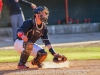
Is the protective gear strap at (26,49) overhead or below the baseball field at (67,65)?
overhead

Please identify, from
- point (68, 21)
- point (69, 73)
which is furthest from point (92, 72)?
point (68, 21)

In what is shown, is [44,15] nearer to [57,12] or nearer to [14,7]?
[14,7]

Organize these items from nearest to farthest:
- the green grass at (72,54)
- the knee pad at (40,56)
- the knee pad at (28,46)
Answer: the knee pad at (28,46) < the knee pad at (40,56) < the green grass at (72,54)

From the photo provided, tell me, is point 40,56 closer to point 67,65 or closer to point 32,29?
point 32,29

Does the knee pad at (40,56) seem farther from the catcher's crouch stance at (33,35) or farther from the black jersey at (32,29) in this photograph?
the black jersey at (32,29)

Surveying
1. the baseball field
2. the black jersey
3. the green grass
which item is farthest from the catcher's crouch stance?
the green grass

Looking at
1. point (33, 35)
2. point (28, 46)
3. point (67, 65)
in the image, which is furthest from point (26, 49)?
point (67, 65)

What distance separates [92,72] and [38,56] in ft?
4.06

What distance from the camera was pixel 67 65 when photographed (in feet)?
24.4

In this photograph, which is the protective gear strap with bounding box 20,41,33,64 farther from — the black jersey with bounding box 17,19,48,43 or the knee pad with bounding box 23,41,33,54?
the black jersey with bounding box 17,19,48,43

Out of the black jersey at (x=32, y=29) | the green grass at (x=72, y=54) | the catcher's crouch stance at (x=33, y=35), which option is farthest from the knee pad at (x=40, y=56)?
the green grass at (x=72, y=54)

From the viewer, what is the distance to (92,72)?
626 cm

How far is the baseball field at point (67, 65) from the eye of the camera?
20.5 feet

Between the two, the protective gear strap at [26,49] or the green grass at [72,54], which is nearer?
the protective gear strap at [26,49]
